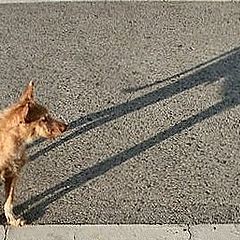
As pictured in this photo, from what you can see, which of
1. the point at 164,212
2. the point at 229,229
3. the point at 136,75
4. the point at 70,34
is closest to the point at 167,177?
the point at 164,212

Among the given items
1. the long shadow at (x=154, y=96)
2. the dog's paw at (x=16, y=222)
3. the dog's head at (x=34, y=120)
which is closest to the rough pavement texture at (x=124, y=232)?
the dog's paw at (x=16, y=222)

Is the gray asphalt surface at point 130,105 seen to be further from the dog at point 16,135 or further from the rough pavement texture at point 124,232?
the dog at point 16,135

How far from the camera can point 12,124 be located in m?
4.22

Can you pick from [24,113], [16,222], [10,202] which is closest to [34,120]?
[24,113]

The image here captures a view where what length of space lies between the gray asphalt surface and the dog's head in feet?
1.84

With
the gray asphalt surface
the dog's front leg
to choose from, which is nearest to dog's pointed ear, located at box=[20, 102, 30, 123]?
the dog's front leg

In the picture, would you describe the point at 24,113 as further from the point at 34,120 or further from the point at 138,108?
the point at 138,108

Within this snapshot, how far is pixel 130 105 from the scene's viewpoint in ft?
19.1

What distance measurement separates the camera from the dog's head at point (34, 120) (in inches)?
166

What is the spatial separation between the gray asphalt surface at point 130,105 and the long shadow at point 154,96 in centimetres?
1

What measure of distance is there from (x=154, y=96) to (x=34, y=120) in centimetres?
192

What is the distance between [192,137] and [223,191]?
780 mm

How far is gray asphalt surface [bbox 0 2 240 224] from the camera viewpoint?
4578mm

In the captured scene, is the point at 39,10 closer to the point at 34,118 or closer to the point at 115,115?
the point at 115,115
